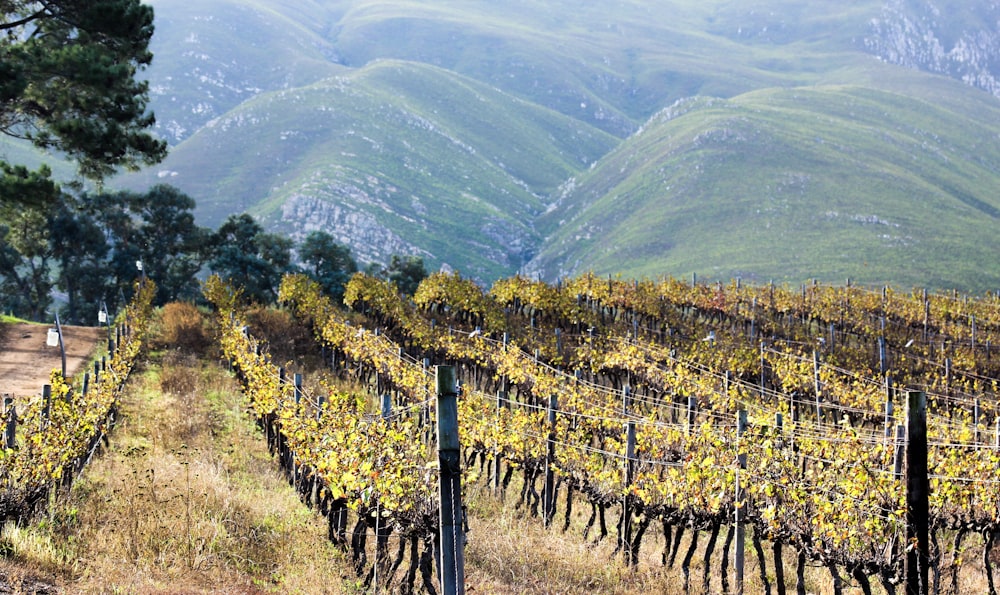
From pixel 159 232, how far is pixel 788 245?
47807 millimetres

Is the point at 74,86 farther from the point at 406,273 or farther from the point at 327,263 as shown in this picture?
the point at 406,273

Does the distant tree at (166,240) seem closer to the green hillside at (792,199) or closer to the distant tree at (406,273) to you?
the distant tree at (406,273)

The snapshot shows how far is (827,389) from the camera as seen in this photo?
1864 cm

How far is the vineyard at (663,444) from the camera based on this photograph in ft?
27.5

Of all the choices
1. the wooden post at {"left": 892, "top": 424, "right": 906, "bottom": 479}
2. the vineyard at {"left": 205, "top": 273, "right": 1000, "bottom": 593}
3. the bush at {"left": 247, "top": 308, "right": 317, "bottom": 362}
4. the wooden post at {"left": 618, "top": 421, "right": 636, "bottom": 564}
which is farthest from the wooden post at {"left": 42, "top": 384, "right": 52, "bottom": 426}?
the bush at {"left": 247, "top": 308, "right": 317, "bottom": 362}

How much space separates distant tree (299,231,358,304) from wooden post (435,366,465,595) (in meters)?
32.4

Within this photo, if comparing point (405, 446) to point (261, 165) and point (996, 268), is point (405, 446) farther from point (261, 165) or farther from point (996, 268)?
point (261, 165)

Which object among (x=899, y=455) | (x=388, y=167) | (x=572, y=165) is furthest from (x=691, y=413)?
(x=572, y=165)

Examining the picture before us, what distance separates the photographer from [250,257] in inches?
1505

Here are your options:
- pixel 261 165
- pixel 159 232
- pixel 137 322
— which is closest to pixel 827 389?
pixel 137 322

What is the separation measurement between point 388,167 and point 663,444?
8417cm

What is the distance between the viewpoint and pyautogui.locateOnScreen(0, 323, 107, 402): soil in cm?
1912

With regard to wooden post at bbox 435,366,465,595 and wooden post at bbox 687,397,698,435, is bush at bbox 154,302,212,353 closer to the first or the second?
wooden post at bbox 687,397,698,435

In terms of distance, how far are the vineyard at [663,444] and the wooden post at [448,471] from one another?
1.12 feet
